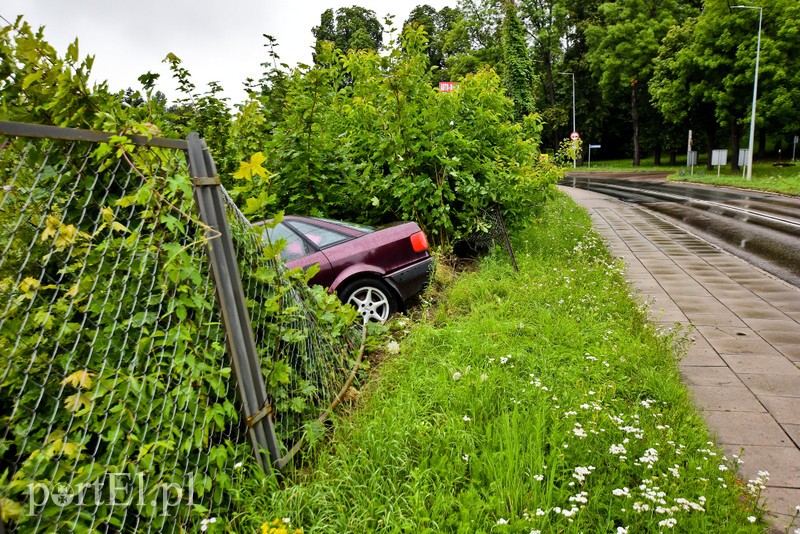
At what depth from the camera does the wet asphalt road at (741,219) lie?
357 inches

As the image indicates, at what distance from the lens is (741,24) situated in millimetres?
27812

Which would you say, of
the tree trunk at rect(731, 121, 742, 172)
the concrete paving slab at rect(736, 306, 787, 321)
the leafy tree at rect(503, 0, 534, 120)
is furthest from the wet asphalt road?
the tree trunk at rect(731, 121, 742, 172)

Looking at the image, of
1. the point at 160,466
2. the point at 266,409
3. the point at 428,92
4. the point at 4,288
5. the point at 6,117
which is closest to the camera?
the point at 4,288

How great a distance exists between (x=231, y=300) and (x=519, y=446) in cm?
175

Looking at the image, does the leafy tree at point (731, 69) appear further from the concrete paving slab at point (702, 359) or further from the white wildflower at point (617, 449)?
the white wildflower at point (617, 449)

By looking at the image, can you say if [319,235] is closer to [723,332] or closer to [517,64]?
[723,332]

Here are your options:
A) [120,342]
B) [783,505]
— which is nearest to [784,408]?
[783,505]

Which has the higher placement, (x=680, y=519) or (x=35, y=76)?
(x=35, y=76)

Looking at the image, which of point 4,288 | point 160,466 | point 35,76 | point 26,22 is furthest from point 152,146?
point 160,466

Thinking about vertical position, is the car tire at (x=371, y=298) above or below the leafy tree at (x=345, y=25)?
below

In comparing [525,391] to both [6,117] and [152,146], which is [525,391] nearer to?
[152,146]

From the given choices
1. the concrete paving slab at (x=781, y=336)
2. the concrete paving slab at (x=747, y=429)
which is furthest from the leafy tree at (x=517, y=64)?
the concrete paving slab at (x=747, y=429)

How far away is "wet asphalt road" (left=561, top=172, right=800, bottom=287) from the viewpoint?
907 cm

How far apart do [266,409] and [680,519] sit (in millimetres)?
2064
